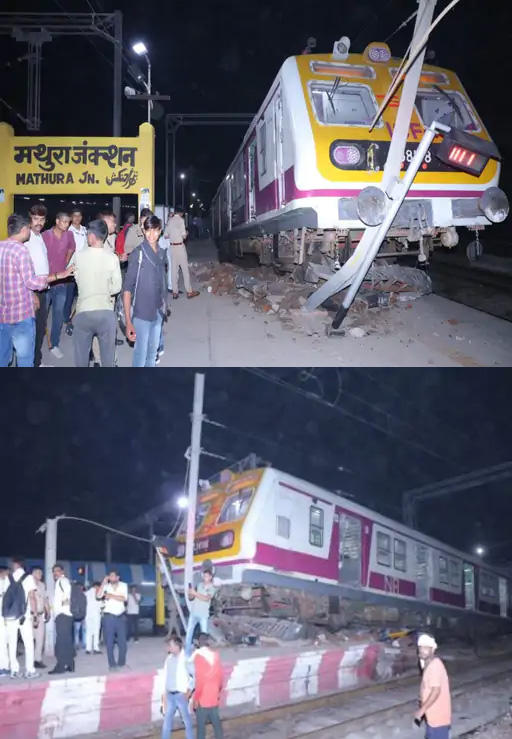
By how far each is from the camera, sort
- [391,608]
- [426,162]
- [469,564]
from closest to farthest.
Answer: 1. [426,162]
2. [391,608]
3. [469,564]

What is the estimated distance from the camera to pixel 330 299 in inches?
408

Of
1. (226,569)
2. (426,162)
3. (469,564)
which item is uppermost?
(426,162)

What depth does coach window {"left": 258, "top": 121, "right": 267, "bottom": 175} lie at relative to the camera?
1080 centimetres

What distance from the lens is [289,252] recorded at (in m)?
11.3

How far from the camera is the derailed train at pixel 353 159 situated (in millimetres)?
8406

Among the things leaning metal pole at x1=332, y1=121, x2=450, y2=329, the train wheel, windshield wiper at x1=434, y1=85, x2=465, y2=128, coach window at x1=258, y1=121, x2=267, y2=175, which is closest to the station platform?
leaning metal pole at x1=332, y1=121, x2=450, y2=329

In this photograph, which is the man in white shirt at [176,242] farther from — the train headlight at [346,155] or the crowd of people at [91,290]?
the crowd of people at [91,290]

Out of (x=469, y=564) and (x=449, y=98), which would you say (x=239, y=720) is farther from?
(x=469, y=564)

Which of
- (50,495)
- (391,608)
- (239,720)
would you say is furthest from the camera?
(50,495)

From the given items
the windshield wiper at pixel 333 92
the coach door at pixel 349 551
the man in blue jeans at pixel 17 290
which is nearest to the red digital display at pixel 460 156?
the windshield wiper at pixel 333 92

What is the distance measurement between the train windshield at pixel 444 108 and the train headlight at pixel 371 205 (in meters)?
2.39

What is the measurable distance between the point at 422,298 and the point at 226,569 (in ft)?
18.2

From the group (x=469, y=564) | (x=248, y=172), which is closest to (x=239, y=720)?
(x=248, y=172)

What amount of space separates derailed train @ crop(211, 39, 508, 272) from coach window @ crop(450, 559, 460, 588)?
29.5 ft
